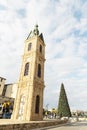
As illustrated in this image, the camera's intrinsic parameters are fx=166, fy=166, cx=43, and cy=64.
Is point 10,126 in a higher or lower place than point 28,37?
lower

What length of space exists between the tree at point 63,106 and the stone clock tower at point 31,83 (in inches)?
1165

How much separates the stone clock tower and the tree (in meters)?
29.6

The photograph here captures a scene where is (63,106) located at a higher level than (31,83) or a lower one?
lower

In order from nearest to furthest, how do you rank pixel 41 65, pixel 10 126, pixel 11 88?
pixel 10 126, pixel 41 65, pixel 11 88

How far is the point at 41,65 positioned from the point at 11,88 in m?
24.6

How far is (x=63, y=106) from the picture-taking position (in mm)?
61594

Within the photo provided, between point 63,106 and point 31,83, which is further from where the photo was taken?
point 63,106

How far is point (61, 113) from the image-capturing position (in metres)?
60.6

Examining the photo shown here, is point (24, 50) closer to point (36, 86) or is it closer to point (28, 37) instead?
point (28, 37)

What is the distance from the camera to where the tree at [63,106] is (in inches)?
2383

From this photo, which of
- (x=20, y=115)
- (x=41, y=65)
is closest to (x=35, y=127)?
(x=20, y=115)

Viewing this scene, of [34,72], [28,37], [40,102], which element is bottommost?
[40,102]

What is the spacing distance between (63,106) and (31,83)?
1323 inches

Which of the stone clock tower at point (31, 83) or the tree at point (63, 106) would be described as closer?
the stone clock tower at point (31, 83)
